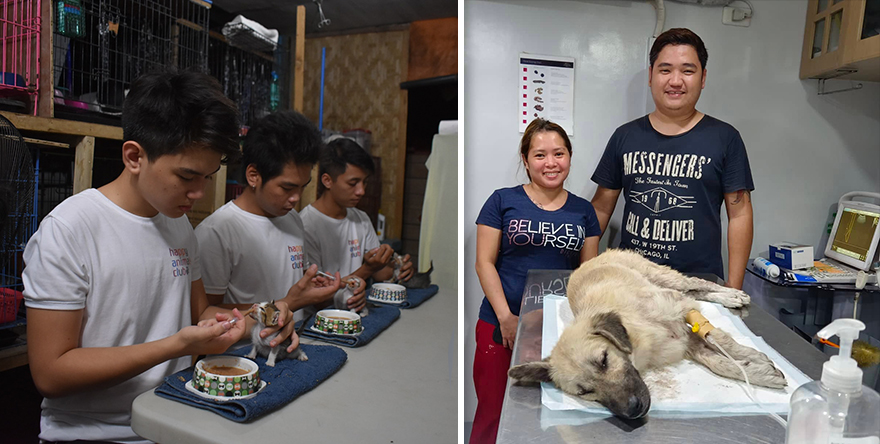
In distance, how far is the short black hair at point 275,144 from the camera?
1116 mm

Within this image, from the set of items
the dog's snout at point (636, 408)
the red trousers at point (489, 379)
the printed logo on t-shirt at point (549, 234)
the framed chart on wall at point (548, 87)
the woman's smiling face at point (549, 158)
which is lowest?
the red trousers at point (489, 379)

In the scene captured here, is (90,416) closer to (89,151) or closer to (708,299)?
(89,151)

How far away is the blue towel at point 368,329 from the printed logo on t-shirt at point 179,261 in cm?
33

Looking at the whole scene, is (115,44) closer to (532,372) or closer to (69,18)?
(69,18)

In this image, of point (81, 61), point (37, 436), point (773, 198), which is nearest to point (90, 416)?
point (37, 436)

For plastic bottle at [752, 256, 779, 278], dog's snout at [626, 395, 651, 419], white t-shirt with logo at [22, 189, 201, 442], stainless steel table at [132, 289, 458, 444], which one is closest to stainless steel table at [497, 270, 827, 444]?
dog's snout at [626, 395, 651, 419]

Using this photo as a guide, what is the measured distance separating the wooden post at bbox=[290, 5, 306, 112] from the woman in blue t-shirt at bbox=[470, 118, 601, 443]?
2.24 ft

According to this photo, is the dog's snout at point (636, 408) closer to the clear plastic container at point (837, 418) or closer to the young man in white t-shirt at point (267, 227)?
the clear plastic container at point (837, 418)

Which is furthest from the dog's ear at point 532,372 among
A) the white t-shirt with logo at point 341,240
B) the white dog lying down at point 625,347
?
the white t-shirt with logo at point 341,240

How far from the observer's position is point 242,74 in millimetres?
1192

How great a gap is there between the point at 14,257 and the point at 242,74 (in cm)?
64

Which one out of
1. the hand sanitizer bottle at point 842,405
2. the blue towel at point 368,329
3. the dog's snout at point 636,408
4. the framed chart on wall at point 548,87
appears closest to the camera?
the hand sanitizer bottle at point 842,405

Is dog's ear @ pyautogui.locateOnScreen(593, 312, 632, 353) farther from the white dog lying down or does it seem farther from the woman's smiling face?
the woman's smiling face

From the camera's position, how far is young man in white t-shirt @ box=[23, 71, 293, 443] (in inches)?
28.4
